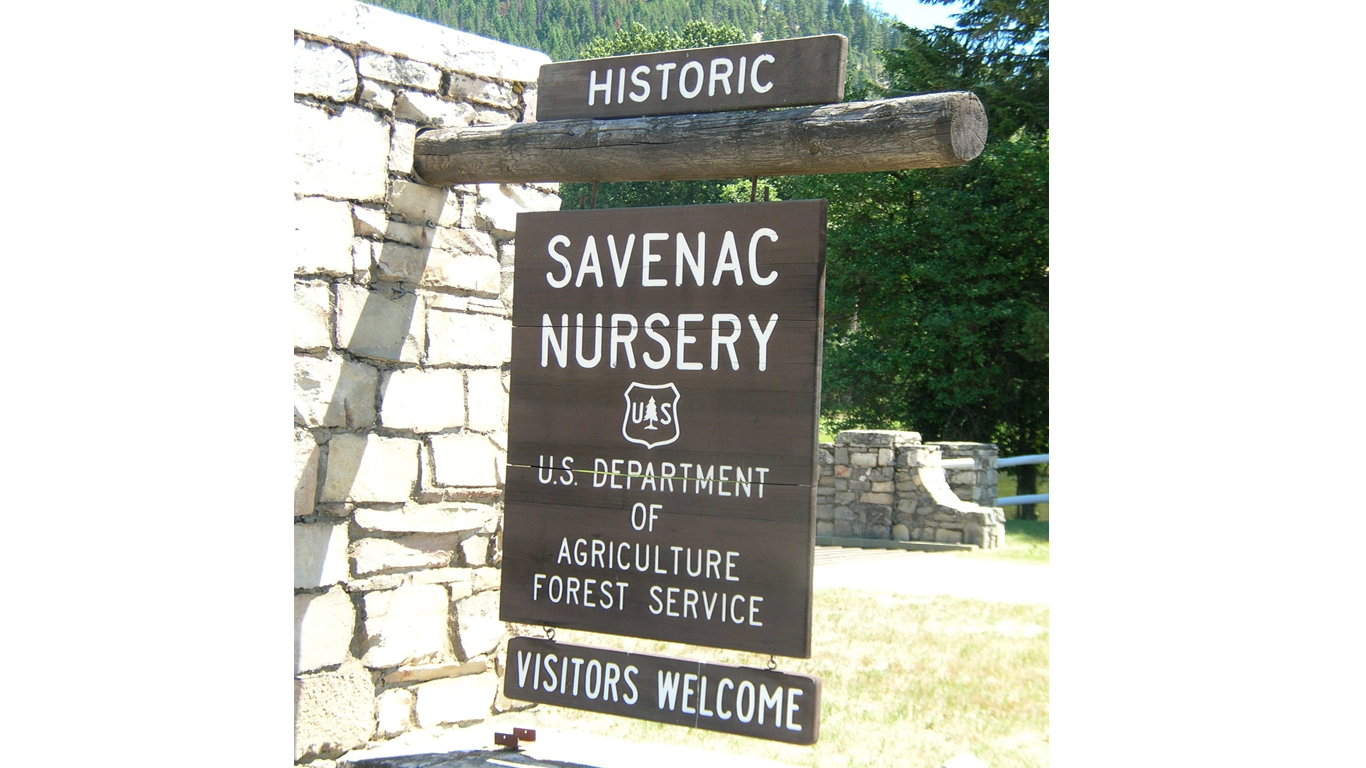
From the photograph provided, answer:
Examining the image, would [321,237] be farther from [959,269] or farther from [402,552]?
[959,269]

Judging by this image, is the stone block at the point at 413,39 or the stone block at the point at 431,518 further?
the stone block at the point at 431,518

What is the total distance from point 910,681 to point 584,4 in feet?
201

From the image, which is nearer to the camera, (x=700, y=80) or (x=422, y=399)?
(x=700, y=80)

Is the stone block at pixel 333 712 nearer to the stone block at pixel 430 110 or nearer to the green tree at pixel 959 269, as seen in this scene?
the stone block at pixel 430 110

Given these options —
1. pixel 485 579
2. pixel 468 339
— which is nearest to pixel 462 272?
pixel 468 339

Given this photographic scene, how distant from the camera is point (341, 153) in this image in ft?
12.1

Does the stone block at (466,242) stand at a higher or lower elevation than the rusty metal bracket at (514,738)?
higher

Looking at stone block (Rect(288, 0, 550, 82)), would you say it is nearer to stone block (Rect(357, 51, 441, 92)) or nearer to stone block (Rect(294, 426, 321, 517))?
stone block (Rect(357, 51, 441, 92))

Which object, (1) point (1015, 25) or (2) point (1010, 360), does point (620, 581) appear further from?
(1) point (1015, 25)

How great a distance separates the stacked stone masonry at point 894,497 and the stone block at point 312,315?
7.26m

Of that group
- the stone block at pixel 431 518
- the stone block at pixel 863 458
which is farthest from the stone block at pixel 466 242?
the stone block at pixel 863 458

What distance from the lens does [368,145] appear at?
3.75m

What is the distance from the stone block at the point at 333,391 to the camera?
3.61m

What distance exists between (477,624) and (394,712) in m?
0.45
